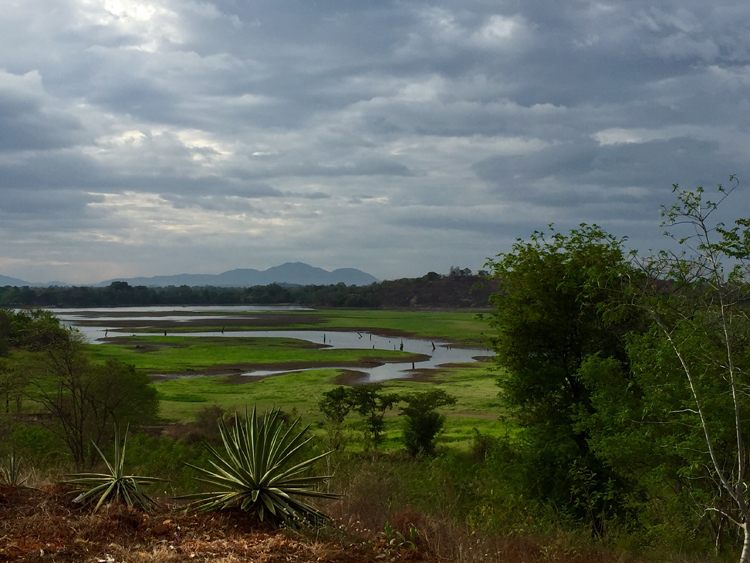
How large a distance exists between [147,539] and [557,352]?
14.6 m

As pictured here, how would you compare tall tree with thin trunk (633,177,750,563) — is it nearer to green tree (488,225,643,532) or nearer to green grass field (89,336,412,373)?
green tree (488,225,643,532)

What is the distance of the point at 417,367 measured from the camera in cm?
6700

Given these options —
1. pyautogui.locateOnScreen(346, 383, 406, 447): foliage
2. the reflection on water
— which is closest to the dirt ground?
pyautogui.locateOnScreen(346, 383, 406, 447): foliage

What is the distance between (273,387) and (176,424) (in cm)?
1557

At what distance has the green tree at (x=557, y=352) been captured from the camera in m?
17.6

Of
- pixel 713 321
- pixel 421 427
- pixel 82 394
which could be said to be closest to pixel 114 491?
pixel 713 321

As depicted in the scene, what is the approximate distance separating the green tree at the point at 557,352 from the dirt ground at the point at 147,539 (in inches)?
457

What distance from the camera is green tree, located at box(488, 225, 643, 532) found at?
57.7 feet

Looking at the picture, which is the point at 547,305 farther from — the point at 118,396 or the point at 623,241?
the point at 118,396

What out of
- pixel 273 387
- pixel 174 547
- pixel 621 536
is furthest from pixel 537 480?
pixel 273 387

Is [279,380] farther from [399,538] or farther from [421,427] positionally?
[399,538]

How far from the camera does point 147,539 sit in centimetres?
726

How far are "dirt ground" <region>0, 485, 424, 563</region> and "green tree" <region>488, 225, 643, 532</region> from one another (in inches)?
457

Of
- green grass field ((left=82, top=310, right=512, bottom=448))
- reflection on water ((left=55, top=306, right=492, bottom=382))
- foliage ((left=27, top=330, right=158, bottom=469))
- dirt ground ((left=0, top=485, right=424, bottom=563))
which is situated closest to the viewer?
dirt ground ((left=0, top=485, right=424, bottom=563))
